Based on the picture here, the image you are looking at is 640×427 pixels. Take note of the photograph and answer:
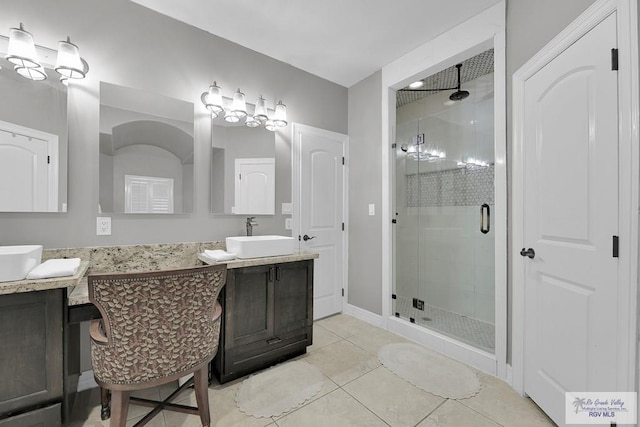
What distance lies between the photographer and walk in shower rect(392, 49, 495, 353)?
9.39ft

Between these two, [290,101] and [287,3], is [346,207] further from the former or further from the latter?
[287,3]

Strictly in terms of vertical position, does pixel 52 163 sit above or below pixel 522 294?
above

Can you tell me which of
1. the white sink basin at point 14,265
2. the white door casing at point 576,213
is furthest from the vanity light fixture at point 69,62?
the white door casing at point 576,213

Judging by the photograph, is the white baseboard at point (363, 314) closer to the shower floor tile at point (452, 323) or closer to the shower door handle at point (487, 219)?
the shower floor tile at point (452, 323)

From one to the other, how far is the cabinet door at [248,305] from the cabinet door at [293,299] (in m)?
0.07

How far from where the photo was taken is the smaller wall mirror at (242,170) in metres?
2.34

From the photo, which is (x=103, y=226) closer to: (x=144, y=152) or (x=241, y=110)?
(x=144, y=152)

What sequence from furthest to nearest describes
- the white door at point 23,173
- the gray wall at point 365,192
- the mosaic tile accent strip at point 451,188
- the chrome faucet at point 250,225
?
the gray wall at point 365,192 < the mosaic tile accent strip at point 451,188 < the chrome faucet at point 250,225 < the white door at point 23,173

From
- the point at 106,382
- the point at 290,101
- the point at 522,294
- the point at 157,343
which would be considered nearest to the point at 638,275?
the point at 522,294

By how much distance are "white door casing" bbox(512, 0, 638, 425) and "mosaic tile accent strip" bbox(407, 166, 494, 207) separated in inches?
42.2

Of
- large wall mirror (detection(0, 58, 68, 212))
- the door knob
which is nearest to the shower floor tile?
the door knob

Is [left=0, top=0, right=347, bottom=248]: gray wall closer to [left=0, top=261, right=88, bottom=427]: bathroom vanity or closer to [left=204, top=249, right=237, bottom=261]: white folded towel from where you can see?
[left=204, top=249, right=237, bottom=261]: white folded towel

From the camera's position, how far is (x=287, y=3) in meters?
2.02

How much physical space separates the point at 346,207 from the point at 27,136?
8.87ft
